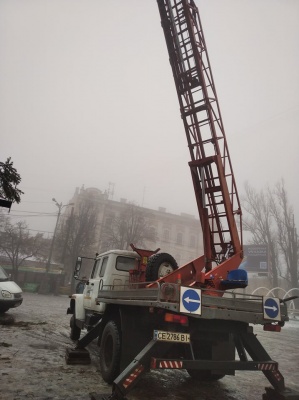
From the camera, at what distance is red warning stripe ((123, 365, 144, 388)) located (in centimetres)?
382

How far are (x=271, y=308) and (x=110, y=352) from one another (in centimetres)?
285

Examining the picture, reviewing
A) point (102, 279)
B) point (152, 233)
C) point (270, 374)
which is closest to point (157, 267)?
point (102, 279)

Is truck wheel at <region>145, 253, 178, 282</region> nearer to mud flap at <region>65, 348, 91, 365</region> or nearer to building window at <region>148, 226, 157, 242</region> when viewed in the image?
mud flap at <region>65, 348, 91, 365</region>

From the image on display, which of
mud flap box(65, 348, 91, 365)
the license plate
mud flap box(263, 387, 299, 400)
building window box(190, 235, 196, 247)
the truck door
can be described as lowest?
mud flap box(263, 387, 299, 400)

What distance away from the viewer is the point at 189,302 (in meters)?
4.02

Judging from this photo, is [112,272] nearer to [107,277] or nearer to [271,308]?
[107,277]

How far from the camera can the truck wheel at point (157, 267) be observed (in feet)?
19.5

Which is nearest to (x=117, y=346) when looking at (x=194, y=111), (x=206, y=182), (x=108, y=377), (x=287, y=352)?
(x=108, y=377)

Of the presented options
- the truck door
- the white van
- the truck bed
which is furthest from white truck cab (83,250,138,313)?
the white van

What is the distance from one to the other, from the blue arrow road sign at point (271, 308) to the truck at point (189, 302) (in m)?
0.02

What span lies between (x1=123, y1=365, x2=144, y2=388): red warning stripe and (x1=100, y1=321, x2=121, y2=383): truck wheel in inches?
38.2

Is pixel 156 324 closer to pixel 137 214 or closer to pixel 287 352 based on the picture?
pixel 287 352

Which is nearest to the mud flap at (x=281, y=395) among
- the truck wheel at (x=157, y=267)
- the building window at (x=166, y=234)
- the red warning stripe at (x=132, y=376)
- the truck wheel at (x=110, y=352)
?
the red warning stripe at (x=132, y=376)

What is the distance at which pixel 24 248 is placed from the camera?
37.3 meters
